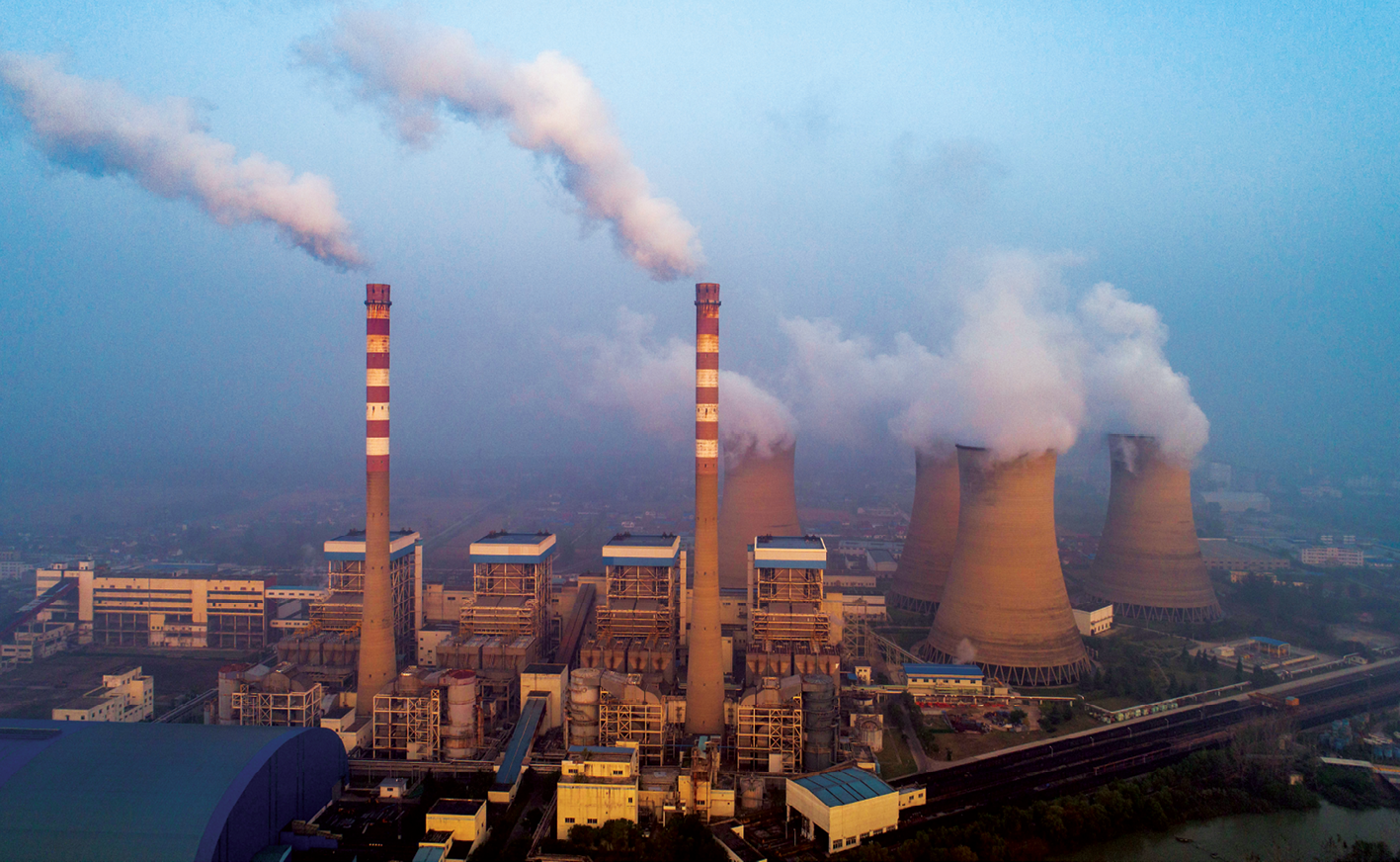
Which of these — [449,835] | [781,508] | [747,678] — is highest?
[781,508]

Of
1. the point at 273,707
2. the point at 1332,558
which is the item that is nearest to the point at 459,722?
the point at 273,707

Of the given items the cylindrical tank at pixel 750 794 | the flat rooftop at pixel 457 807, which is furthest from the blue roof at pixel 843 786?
the flat rooftop at pixel 457 807

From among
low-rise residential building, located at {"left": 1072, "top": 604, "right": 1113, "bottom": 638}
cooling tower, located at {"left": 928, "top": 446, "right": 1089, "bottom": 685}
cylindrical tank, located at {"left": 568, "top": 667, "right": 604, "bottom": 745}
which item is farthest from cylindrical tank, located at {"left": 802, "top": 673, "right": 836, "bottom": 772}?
low-rise residential building, located at {"left": 1072, "top": 604, "right": 1113, "bottom": 638}

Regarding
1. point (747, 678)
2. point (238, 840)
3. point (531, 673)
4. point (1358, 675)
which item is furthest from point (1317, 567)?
→ point (238, 840)

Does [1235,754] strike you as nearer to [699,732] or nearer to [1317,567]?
[699,732]

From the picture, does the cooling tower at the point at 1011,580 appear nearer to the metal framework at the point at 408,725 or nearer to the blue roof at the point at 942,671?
the blue roof at the point at 942,671

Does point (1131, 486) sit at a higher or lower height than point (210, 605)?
higher

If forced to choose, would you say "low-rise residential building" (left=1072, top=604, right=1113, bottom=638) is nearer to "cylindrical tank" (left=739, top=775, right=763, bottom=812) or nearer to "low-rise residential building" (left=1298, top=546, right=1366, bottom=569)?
"cylindrical tank" (left=739, top=775, right=763, bottom=812)
